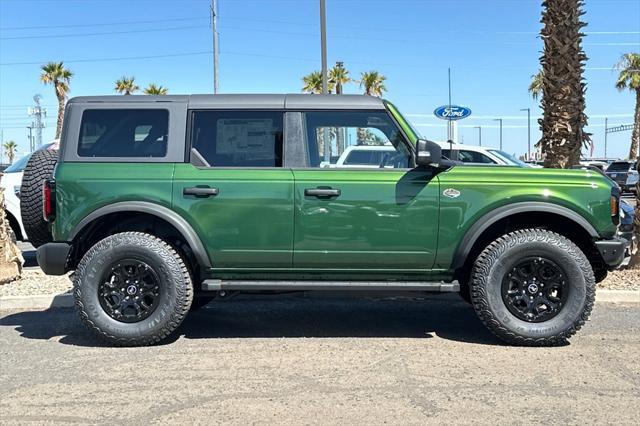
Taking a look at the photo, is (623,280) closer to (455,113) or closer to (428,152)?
(428,152)

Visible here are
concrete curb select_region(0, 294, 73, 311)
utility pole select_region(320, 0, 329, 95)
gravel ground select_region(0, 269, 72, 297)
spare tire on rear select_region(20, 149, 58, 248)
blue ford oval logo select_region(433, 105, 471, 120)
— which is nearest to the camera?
spare tire on rear select_region(20, 149, 58, 248)

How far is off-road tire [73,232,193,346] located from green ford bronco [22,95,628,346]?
0.04 ft

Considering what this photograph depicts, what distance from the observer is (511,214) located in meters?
4.95

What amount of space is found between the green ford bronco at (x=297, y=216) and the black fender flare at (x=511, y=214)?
12mm

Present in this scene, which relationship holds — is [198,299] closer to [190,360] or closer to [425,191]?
[190,360]

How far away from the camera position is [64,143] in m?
5.16

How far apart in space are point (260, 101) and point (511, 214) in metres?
2.37

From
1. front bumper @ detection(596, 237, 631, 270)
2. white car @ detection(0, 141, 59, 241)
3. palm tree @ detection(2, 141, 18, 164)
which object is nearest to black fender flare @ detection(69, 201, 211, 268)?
front bumper @ detection(596, 237, 631, 270)

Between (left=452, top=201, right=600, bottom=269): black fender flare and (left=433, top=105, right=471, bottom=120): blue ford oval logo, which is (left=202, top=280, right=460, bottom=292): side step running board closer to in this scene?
(left=452, top=201, right=600, bottom=269): black fender flare

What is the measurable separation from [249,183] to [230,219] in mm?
347

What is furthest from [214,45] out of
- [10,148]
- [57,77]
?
[10,148]

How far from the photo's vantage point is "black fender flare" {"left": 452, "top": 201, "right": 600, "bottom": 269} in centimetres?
493

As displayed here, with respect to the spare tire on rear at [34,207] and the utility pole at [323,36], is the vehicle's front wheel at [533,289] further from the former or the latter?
the utility pole at [323,36]

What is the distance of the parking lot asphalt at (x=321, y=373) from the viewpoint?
12.2 ft
